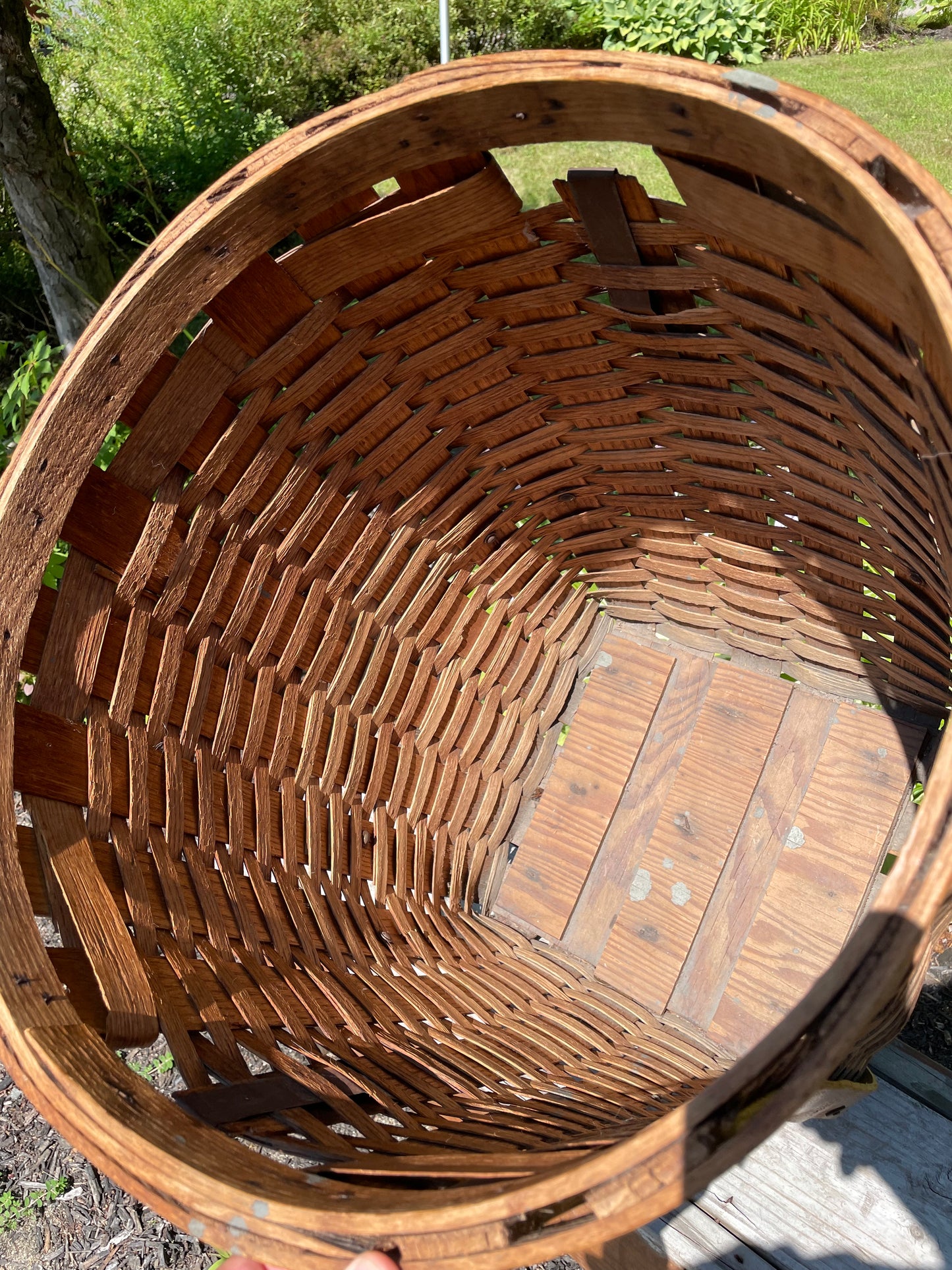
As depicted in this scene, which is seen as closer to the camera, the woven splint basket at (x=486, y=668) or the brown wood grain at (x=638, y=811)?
the woven splint basket at (x=486, y=668)

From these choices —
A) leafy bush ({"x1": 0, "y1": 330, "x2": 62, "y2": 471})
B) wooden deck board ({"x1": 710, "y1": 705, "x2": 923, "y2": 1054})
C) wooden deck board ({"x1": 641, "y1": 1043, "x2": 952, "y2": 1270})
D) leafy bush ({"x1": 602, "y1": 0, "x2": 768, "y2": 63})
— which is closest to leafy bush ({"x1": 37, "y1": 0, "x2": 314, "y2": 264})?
leafy bush ({"x1": 0, "y1": 330, "x2": 62, "y2": 471})

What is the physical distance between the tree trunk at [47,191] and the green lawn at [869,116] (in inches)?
58.3

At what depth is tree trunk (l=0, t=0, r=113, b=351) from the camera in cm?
143

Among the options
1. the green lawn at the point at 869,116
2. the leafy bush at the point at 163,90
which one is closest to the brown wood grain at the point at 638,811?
the leafy bush at the point at 163,90

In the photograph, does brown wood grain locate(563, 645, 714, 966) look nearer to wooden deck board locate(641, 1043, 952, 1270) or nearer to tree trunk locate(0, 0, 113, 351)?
wooden deck board locate(641, 1043, 952, 1270)

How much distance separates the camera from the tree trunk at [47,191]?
4.71ft

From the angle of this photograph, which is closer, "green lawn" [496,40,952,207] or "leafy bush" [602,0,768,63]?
"green lawn" [496,40,952,207]

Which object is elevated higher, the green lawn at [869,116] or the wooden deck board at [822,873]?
the green lawn at [869,116]

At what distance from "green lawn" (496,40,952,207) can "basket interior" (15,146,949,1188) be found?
1911 mm

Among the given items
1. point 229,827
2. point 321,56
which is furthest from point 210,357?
point 321,56

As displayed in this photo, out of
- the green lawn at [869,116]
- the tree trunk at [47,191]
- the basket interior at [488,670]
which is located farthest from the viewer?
the green lawn at [869,116]

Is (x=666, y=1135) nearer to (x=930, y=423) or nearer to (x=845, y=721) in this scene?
(x=930, y=423)

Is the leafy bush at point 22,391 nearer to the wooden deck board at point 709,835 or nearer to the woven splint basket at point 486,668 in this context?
the woven splint basket at point 486,668

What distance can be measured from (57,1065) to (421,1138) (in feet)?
1.00
